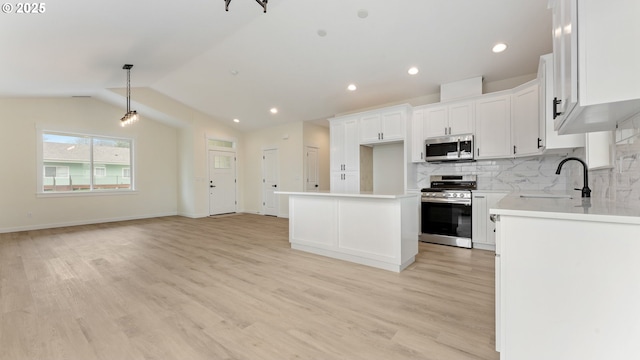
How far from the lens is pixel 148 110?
23.2 ft

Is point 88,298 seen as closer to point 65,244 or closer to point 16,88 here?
point 65,244

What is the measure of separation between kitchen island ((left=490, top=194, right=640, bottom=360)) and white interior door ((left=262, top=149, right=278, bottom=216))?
7208 mm

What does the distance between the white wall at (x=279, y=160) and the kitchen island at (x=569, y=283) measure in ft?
21.3

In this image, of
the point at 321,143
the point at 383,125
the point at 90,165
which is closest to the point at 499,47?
the point at 383,125

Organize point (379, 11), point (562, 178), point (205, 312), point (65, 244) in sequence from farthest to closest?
point (65, 244) → point (562, 178) → point (379, 11) → point (205, 312)

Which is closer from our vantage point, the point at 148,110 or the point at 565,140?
the point at 565,140

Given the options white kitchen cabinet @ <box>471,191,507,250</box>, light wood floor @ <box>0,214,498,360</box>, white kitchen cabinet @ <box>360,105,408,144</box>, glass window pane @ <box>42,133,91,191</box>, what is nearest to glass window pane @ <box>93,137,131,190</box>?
glass window pane @ <box>42,133,91,191</box>

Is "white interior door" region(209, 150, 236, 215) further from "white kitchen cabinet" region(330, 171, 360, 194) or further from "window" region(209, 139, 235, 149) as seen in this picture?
"white kitchen cabinet" region(330, 171, 360, 194)

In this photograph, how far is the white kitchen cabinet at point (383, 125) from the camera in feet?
16.5

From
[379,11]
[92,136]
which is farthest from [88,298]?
[92,136]

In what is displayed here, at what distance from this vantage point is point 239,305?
2.38m

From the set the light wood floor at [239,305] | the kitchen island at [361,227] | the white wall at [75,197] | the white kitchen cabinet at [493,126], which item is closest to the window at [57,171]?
the white wall at [75,197]

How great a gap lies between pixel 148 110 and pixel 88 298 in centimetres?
595

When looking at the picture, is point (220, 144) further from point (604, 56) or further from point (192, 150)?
point (604, 56)
